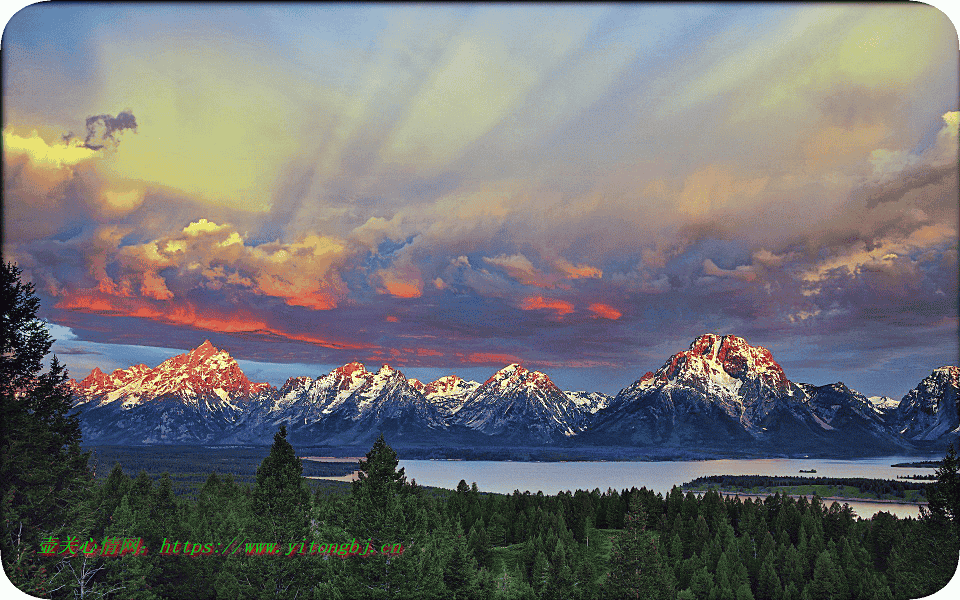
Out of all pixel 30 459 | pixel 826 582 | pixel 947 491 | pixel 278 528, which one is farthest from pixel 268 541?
pixel 826 582

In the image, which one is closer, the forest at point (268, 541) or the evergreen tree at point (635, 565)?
the forest at point (268, 541)

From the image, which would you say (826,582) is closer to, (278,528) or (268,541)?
(278,528)

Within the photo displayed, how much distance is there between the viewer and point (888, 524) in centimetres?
7938

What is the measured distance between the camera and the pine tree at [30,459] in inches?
1170

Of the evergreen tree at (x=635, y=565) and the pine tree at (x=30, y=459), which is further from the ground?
the pine tree at (x=30, y=459)

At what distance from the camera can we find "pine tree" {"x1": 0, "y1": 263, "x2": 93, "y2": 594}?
2972 centimetres

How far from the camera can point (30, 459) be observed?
102 ft

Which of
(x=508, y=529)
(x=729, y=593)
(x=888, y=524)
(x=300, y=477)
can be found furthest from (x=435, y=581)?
(x=888, y=524)

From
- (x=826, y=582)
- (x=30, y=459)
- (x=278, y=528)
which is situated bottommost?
(x=826, y=582)

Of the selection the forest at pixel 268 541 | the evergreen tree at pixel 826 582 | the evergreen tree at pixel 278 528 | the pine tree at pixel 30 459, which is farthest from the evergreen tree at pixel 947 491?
the pine tree at pixel 30 459

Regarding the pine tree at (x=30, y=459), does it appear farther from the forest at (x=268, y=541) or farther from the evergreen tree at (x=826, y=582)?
the evergreen tree at (x=826, y=582)

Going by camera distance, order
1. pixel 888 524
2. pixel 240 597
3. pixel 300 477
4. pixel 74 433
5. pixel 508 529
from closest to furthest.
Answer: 1. pixel 74 433
2. pixel 240 597
3. pixel 300 477
4. pixel 888 524
5. pixel 508 529

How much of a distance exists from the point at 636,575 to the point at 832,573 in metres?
24.9

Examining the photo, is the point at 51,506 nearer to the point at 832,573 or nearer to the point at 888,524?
the point at 832,573
